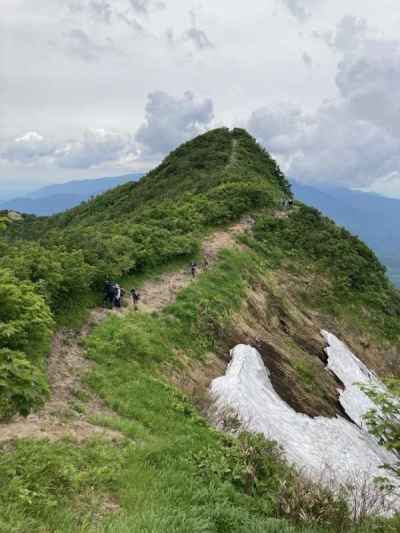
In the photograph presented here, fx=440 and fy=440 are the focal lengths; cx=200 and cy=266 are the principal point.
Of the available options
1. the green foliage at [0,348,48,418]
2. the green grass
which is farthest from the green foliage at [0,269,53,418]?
the green grass

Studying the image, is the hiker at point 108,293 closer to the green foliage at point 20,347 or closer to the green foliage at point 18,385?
the green foliage at point 20,347

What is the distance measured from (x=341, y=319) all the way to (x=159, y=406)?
21.0 meters

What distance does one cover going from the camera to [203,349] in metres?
17.6

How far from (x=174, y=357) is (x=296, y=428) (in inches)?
191

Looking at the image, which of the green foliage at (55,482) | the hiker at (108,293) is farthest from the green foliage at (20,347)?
the hiker at (108,293)

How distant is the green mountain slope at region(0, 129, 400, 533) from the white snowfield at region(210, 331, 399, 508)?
2.17 feet

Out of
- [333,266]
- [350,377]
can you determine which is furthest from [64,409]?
[333,266]

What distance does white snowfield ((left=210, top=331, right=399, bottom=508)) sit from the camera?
1316 centimetres

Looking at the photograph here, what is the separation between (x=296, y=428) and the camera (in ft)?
48.5

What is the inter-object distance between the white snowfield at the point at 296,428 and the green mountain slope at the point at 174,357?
66 cm

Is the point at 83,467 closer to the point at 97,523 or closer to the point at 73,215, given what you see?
the point at 97,523

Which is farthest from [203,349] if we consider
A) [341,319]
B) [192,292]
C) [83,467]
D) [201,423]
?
[341,319]

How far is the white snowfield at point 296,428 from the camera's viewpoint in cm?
1316

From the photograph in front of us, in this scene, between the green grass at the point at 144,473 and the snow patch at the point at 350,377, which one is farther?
the snow patch at the point at 350,377
